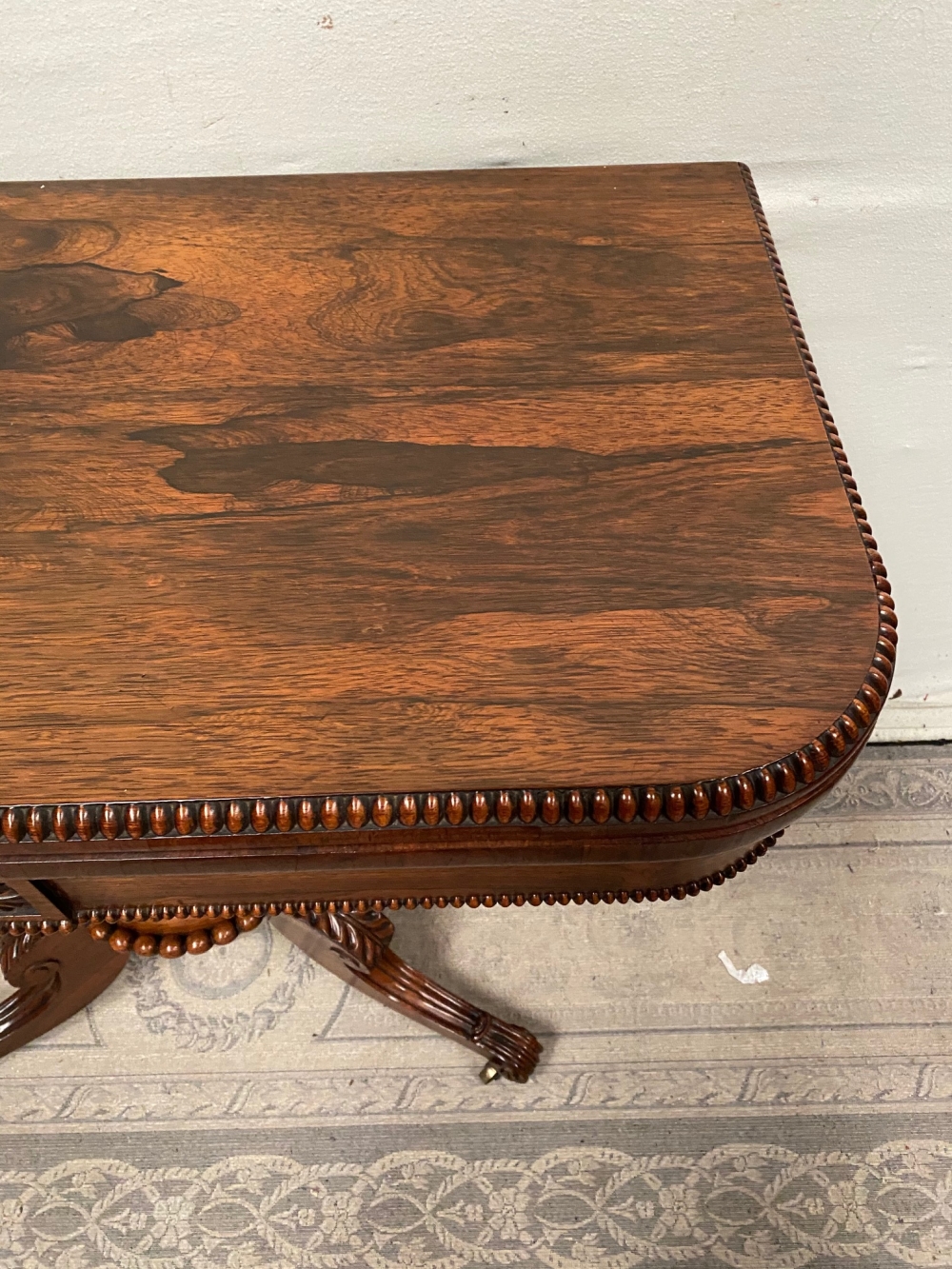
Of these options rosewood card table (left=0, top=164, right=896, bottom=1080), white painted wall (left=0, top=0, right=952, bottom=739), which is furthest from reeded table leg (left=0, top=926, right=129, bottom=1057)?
white painted wall (left=0, top=0, right=952, bottom=739)

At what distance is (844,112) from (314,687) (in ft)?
1.83

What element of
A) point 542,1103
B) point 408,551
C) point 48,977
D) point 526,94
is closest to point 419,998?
point 542,1103

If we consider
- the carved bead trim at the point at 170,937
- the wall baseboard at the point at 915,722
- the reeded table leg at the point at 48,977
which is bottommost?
the wall baseboard at the point at 915,722

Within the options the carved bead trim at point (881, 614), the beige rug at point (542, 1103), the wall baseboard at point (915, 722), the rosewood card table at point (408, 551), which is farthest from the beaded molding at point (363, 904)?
the wall baseboard at point (915, 722)

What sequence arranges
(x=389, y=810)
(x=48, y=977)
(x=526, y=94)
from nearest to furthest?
(x=389, y=810)
(x=526, y=94)
(x=48, y=977)

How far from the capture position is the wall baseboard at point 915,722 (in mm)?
1099

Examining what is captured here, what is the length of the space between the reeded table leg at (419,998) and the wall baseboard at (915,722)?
531 mm

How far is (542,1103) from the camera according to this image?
0.87m

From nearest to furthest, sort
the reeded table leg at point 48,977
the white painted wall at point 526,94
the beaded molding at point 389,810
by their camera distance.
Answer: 1. the beaded molding at point 389,810
2. the white painted wall at point 526,94
3. the reeded table leg at point 48,977

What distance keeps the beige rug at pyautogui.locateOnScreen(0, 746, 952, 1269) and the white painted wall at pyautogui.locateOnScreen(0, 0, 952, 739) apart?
62cm

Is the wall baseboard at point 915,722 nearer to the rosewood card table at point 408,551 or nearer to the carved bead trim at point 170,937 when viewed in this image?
the rosewood card table at point 408,551

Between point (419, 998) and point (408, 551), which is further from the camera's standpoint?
point (419, 998)

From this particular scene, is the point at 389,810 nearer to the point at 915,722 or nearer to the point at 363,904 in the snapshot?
the point at 363,904

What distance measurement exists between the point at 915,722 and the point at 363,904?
2.65ft
